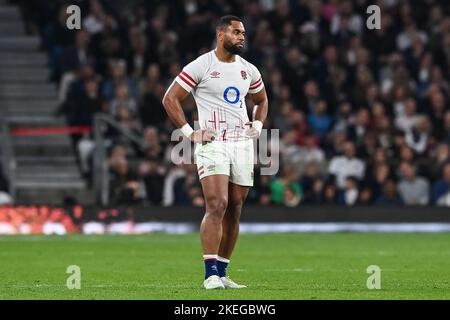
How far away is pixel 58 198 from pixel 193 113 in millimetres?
3017

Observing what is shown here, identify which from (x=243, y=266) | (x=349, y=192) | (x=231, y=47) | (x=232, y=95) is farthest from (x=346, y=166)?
(x=231, y=47)

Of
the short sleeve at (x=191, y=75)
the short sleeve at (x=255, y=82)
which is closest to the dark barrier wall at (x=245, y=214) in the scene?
the short sleeve at (x=255, y=82)

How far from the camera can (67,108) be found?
83.4 ft

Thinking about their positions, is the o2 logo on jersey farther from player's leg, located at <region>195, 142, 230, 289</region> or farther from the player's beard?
player's leg, located at <region>195, 142, 230, 289</region>

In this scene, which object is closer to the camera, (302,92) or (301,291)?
(301,291)

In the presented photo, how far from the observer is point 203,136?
12406mm

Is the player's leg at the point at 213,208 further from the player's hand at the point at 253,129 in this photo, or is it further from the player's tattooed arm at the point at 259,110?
the player's tattooed arm at the point at 259,110

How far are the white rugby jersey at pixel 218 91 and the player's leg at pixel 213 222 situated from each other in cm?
55

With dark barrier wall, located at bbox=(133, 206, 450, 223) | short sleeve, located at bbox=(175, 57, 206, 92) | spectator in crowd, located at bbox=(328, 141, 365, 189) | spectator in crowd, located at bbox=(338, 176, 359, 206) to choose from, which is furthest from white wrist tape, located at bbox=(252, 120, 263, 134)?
spectator in crowd, located at bbox=(328, 141, 365, 189)

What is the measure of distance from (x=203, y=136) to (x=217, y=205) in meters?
0.69

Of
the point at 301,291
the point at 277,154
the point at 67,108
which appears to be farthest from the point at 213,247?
the point at 67,108
